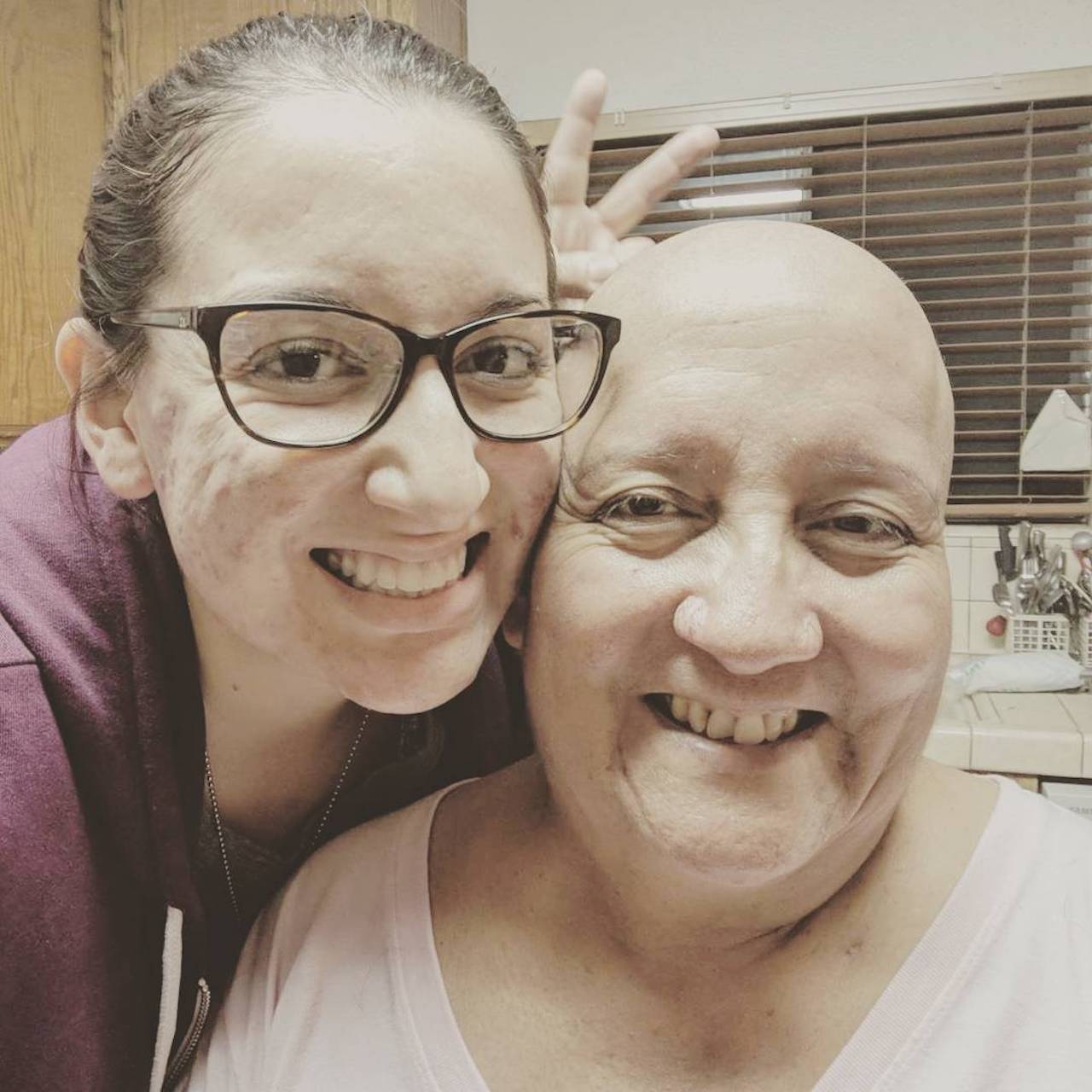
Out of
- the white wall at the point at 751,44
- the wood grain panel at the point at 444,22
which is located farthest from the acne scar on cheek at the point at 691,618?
the white wall at the point at 751,44

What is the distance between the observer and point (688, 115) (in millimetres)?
3223

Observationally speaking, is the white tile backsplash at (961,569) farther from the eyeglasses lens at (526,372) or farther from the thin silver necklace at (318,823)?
the eyeglasses lens at (526,372)

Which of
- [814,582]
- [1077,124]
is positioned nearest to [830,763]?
[814,582]

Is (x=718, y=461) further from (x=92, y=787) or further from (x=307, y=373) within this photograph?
(x=92, y=787)

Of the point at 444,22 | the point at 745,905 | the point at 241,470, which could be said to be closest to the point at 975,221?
the point at 444,22

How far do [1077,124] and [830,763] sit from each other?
3055mm

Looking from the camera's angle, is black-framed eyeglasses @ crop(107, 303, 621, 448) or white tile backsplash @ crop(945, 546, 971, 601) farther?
white tile backsplash @ crop(945, 546, 971, 601)

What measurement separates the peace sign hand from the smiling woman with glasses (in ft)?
0.83

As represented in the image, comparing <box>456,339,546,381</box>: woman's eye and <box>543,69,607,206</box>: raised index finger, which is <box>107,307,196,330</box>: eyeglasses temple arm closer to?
<box>456,339,546,381</box>: woman's eye

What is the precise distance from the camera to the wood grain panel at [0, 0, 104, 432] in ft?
8.57

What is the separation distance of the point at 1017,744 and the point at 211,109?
2110 millimetres

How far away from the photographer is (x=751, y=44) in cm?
316

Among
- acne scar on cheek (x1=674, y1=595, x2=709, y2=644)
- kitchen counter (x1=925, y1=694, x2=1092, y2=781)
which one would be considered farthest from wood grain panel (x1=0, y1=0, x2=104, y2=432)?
kitchen counter (x1=925, y1=694, x2=1092, y2=781)

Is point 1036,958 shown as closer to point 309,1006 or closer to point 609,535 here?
point 609,535
